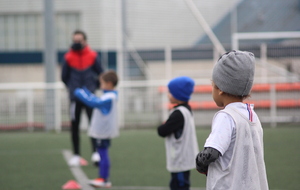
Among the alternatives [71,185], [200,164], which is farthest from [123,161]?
[200,164]

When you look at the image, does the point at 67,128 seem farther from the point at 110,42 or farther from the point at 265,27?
the point at 110,42

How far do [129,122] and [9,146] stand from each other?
445cm

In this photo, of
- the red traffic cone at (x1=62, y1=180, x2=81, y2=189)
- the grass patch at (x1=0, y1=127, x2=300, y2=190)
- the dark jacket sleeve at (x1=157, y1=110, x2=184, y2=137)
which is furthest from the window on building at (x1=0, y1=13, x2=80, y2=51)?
the dark jacket sleeve at (x1=157, y1=110, x2=184, y2=137)

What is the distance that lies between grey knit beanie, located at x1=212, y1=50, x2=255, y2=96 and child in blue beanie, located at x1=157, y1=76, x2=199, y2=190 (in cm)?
164

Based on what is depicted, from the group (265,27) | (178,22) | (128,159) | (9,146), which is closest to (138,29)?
(178,22)

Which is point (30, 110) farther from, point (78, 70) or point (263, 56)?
point (78, 70)

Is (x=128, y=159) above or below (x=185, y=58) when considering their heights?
below

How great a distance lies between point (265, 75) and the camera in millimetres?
15383

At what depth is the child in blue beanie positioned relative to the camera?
4.70m

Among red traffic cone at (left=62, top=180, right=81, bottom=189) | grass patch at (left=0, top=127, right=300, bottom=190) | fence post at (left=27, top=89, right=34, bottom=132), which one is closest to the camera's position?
red traffic cone at (left=62, top=180, right=81, bottom=189)

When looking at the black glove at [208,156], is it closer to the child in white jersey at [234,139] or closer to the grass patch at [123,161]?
the child in white jersey at [234,139]

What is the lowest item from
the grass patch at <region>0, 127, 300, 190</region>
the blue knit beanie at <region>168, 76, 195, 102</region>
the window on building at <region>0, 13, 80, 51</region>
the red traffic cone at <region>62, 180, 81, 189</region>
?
the grass patch at <region>0, 127, 300, 190</region>

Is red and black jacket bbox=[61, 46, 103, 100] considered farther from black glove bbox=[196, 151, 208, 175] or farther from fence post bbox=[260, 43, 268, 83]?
fence post bbox=[260, 43, 268, 83]

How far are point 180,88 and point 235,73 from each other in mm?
1780
